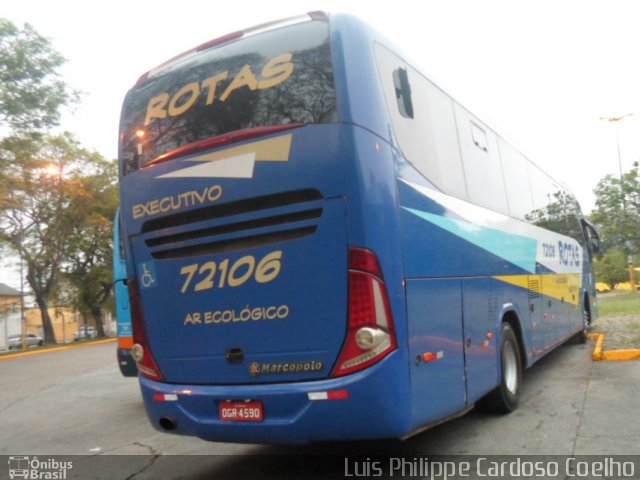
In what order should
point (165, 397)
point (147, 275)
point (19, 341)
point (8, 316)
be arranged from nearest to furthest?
point (165, 397) → point (147, 275) → point (8, 316) → point (19, 341)

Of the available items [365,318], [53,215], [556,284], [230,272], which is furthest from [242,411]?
[53,215]

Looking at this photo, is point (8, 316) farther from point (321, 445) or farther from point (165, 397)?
point (165, 397)

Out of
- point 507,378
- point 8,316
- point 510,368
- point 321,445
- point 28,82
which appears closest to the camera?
point 321,445

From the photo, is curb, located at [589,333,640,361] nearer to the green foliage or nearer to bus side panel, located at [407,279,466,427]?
bus side panel, located at [407,279,466,427]

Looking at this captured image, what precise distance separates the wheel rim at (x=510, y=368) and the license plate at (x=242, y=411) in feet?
10.3

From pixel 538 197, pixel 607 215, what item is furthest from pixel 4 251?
pixel 607 215

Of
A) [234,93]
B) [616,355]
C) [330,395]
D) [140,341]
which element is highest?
[234,93]

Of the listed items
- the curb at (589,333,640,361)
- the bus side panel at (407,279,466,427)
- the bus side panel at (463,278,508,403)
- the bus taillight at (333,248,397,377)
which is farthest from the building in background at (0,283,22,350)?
the bus taillight at (333,248,397,377)

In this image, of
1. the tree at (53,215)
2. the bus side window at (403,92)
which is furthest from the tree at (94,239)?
the bus side window at (403,92)

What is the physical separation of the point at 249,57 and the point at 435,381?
292cm

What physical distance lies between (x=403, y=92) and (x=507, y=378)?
3471 mm

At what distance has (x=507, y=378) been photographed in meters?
6.36

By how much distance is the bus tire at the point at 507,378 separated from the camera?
6129mm

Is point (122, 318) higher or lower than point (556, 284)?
lower
